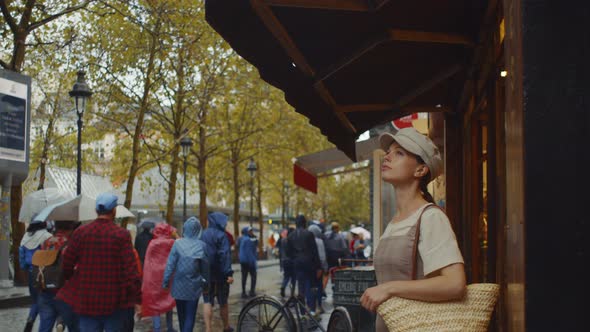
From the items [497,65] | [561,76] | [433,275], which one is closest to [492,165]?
[497,65]

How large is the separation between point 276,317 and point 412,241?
21.1 feet

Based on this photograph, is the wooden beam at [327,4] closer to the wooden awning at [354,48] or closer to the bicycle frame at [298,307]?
the wooden awning at [354,48]

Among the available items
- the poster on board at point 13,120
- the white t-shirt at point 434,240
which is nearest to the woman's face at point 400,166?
the white t-shirt at point 434,240

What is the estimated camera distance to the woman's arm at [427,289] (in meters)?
2.76

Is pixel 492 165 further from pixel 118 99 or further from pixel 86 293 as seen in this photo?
pixel 118 99

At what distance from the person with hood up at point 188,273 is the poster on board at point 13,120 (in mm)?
10517

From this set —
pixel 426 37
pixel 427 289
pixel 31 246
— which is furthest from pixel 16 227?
pixel 427 289

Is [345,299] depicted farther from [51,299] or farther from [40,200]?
[40,200]

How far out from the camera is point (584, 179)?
2.41m

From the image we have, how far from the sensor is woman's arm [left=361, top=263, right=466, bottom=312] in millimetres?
2762

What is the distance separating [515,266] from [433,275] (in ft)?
1.23

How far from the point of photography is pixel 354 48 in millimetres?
5324

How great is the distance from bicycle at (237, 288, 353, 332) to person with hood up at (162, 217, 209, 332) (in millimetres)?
1089

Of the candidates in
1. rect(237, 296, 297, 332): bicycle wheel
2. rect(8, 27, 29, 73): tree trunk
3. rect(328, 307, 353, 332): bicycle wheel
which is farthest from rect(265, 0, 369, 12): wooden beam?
rect(8, 27, 29, 73): tree trunk
